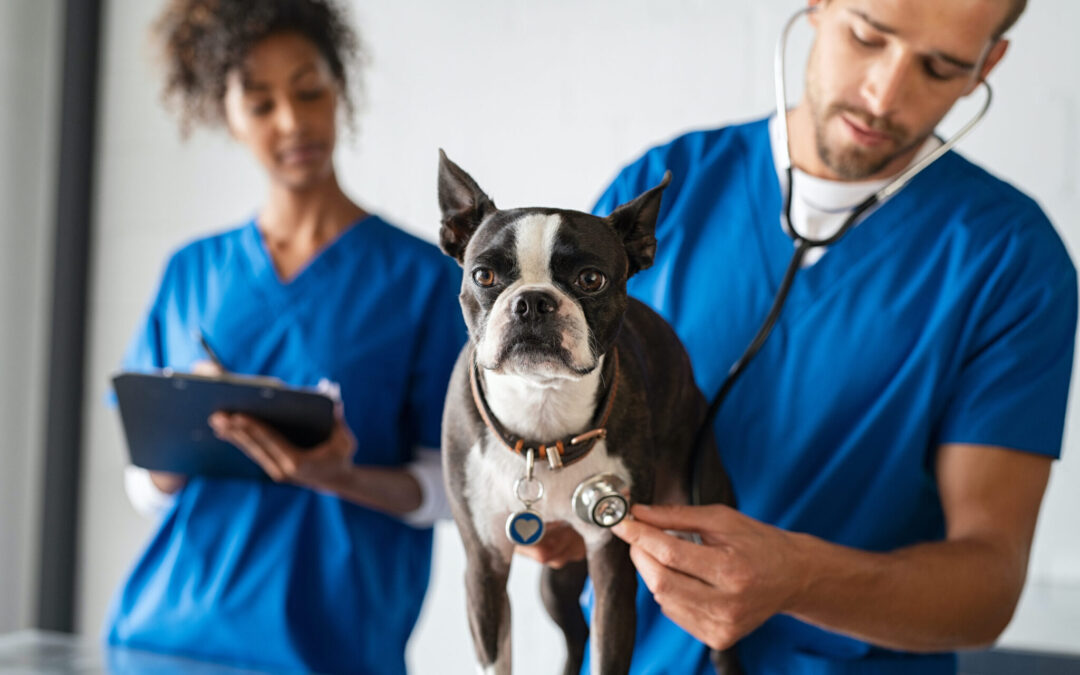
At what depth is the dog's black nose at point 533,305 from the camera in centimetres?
55

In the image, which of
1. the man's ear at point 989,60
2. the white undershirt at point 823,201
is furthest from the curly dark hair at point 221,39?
the man's ear at point 989,60

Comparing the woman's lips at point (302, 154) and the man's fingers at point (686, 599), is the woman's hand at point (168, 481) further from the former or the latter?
the man's fingers at point (686, 599)

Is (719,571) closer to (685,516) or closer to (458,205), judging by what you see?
(685,516)

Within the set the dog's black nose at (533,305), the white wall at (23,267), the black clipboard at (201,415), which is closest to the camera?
the dog's black nose at (533,305)

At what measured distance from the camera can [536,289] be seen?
0.56 metres

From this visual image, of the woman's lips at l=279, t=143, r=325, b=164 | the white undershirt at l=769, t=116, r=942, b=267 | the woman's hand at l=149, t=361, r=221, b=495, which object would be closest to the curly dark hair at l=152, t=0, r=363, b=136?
the woman's lips at l=279, t=143, r=325, b=164

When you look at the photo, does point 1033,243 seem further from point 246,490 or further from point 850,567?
point 246,490

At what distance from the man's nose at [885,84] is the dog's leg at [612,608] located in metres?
0.50

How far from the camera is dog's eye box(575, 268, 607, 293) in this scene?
57 cm

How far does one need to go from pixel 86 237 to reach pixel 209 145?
1.70 feet

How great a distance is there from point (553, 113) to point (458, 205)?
4.91 ft

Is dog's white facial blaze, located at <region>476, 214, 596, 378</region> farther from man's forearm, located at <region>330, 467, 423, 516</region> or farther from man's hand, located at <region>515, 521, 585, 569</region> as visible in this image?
man's forearm, located at <region>330, 467, 423, 516</region>

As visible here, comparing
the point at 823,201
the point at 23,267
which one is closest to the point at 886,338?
the point at 823,201

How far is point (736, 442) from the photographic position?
989mm
